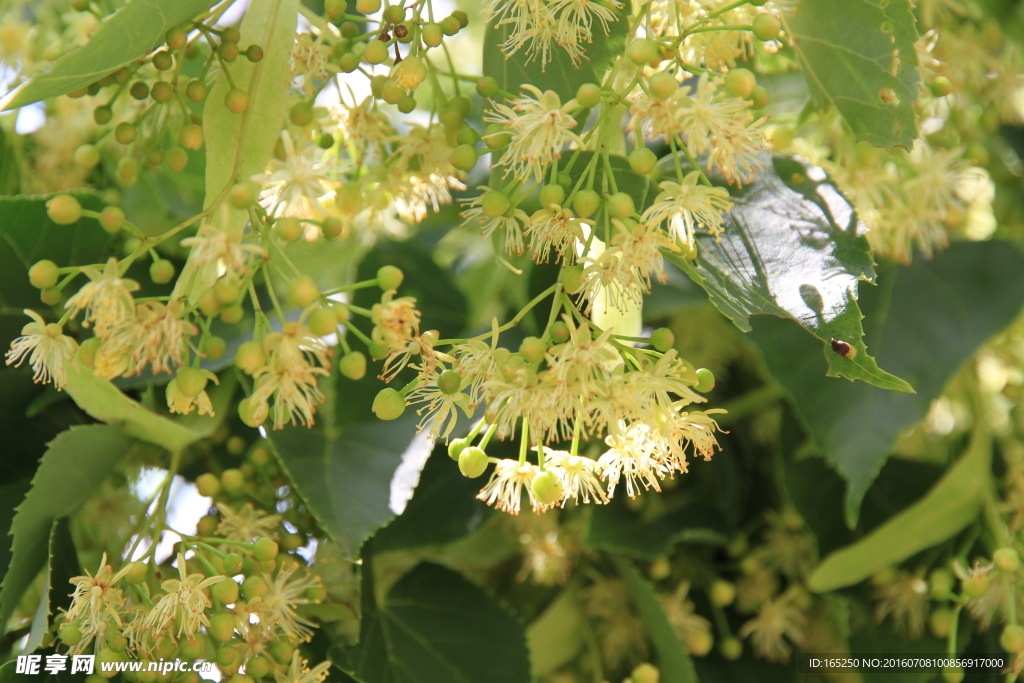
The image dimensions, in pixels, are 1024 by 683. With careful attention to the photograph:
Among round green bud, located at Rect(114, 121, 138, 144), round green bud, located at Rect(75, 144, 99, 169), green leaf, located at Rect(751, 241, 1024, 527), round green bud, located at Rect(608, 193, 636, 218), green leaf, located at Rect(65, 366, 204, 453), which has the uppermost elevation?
round green bud, located at Rect(114, 121, 138, 144)

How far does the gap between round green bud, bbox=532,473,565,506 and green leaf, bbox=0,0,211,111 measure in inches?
15.4

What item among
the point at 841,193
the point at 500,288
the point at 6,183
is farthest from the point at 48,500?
the point at 841,193

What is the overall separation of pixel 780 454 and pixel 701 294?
0.21m

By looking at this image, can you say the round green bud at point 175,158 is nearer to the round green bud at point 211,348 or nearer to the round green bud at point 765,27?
the round green bud at point 211,348

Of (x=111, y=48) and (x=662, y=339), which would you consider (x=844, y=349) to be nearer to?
(x=662, y=339)

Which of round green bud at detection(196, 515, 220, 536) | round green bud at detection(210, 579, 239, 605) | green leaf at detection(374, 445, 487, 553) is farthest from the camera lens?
green leaf at detection(374, 445, 487, 553)

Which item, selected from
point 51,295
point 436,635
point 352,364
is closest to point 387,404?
point 352,364

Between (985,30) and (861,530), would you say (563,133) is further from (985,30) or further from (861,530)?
(985,30)

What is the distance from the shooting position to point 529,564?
2.99 feet

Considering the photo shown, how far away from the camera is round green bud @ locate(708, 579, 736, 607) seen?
94 cm

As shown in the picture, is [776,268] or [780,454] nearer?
[776,268]

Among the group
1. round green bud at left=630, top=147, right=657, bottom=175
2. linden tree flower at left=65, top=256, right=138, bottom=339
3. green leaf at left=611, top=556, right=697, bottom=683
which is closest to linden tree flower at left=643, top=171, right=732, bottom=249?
round green bud at left=630, top=147, right=657, bottom=175

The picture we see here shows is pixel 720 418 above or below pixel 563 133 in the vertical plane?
below

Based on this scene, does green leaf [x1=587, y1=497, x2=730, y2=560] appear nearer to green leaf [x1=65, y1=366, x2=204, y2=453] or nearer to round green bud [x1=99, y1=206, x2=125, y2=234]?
green leaf [x1=65, y1=366, x2=204, y2=453]
